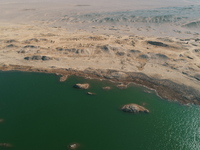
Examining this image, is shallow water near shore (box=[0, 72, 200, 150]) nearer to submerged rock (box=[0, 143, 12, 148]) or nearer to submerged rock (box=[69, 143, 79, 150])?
submerged rock (box=[0, 143, 12, 148])

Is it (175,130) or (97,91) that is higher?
(97,91)

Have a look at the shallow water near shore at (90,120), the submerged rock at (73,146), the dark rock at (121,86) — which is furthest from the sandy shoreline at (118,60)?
the submerged rock at (73,146)

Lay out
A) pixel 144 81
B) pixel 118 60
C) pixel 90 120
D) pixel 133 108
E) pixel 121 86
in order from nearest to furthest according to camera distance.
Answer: pixel 90 120 < pixel 133 108 < pixel 121 86 < pixel 144 81 < pixel 118 60

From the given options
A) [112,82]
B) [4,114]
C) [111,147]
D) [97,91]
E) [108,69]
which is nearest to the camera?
[111,147]

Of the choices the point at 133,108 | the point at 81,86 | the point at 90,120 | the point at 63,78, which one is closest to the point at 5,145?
the point at 90,120

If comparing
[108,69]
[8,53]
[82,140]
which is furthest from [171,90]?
[8,53]

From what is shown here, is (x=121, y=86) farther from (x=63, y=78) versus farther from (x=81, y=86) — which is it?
(x=63, y=78)

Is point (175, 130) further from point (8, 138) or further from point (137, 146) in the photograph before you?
point (8, 138)
